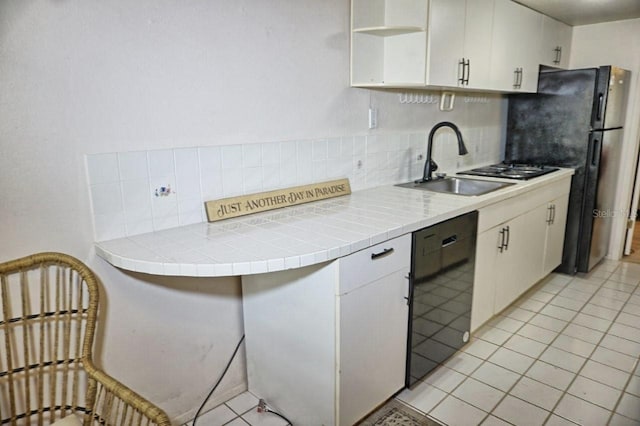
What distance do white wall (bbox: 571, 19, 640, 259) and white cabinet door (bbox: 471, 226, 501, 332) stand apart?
2.03 metres

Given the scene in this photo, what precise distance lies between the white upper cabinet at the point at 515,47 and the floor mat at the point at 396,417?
2027 millimetres

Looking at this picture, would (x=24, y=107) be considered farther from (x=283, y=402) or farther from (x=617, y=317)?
(x=617, y=317)

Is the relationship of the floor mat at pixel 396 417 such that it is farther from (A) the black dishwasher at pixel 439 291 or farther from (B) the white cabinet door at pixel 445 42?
(B) the white cabinet door at pixel 445 42

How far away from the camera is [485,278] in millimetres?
2418

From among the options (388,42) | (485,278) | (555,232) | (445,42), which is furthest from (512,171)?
(388,42)

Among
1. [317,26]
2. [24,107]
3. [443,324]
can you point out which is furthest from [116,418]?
[317,26]

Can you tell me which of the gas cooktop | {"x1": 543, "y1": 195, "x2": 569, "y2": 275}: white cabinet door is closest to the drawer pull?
the gas cooktop

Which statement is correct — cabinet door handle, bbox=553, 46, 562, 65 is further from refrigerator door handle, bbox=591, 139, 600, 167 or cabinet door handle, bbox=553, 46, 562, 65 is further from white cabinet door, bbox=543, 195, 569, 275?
white cabinet door, bbox=543, 195, 569, 275

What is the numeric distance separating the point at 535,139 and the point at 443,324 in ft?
6.99

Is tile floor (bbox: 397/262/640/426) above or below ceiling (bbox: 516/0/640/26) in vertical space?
below

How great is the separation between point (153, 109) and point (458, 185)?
2.02 metres

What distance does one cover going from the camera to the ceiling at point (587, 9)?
115 inches

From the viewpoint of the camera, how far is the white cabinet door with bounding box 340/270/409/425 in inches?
64.2

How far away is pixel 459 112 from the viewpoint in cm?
315
